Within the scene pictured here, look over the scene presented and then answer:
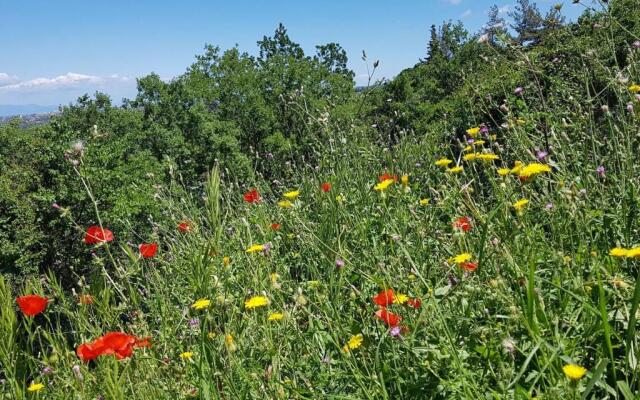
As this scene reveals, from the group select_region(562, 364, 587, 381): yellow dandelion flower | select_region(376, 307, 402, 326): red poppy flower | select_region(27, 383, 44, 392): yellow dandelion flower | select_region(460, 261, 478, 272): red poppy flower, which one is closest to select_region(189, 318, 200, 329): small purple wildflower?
select_region(27, 383, 44, 392): yellow dandelion flower

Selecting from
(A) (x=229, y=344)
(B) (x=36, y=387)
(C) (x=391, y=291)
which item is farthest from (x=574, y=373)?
(B) (x=36, y=387)

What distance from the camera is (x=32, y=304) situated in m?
1.86

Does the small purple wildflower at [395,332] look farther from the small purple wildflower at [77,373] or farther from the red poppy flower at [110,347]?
the small purple wildflower at [77,373]

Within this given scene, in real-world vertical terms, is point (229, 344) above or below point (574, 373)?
below

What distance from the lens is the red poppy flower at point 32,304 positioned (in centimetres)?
183

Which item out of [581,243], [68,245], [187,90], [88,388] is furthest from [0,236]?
[581,243]

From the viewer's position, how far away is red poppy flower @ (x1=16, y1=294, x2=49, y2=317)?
1833 mm

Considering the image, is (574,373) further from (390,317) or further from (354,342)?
(354,342)

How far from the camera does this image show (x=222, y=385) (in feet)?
5.46

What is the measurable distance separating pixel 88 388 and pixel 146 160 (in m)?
20.2

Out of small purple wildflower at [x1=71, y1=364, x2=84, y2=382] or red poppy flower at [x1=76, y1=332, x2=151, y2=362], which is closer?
red poppy flower at [x1=76, y1=332, x2=151, y2=362]

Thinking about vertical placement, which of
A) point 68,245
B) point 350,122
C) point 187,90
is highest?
point 187,90

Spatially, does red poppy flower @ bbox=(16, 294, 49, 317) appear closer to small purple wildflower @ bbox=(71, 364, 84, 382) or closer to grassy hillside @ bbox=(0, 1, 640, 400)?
grassy hillside @ bbox=(0, 1, 640, 400)

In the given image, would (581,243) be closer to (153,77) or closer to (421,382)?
(421,382)
